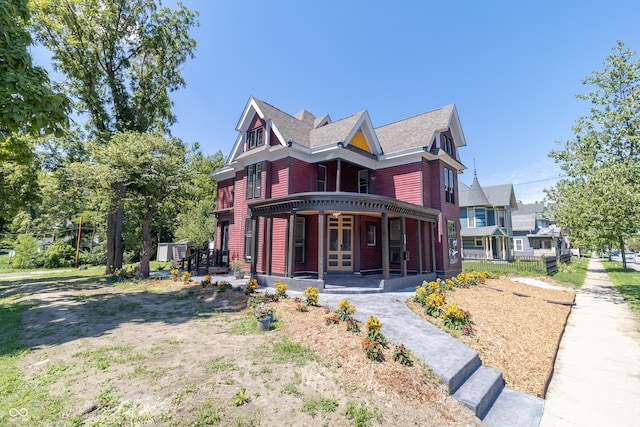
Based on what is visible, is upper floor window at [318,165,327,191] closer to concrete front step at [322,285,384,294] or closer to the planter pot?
concrete front step at [322,285,384,294]

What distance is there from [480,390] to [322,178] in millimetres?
12510

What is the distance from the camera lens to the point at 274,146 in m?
14.6

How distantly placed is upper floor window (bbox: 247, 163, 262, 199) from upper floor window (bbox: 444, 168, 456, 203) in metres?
10.7

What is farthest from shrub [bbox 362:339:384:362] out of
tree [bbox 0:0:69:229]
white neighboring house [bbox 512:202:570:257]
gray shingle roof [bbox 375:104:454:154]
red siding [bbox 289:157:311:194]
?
white neighboring house [bbox 512:202:570:257]

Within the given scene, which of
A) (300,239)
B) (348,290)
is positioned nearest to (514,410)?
(348,290)

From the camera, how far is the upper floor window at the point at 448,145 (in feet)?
54.3

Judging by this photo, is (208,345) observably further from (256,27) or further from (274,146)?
(256,27)

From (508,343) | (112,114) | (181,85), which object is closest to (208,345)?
(508,343)

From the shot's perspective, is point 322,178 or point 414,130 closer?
point 322,178

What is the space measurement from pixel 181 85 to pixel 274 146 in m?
12.1

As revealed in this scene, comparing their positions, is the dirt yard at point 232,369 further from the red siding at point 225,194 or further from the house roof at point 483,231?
the house roof at point 483,231

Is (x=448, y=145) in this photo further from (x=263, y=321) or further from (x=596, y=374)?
(x=263, y=321)

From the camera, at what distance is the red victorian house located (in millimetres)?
14031

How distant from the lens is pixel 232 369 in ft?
14.3
